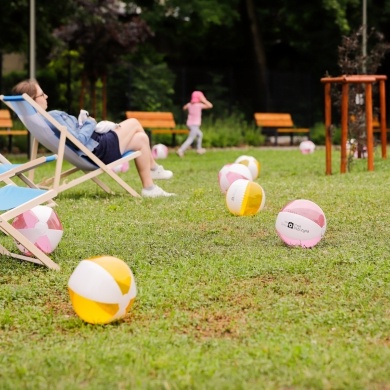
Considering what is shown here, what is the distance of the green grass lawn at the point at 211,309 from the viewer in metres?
3.84

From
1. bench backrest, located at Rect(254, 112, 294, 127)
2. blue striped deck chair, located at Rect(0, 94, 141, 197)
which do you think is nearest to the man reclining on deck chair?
blue striped deck chair, located at Rect(0, 94, 141, 197)

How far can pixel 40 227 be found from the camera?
636 cm

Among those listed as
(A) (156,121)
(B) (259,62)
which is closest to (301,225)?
(A) (156,121)

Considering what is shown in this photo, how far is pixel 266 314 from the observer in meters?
4.82

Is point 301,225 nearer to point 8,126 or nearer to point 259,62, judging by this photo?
point 8,126

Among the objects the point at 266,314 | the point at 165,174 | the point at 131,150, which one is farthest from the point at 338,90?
the point at 266,314

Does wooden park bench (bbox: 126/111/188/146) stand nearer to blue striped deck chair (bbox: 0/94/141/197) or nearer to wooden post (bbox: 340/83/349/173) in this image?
wooden post (bbox: 340/83/349/173)

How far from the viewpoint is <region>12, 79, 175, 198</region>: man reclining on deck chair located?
9.59 metres

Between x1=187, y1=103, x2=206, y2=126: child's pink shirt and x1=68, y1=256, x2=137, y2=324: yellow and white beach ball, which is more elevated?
x1=187, y1=103, x2=206, y2=126: child's pink shirt

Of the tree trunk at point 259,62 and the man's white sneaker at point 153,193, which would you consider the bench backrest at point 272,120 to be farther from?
the man's white sneaker at point 153,193

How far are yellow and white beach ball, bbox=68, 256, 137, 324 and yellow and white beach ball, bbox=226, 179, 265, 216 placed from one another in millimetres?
3604

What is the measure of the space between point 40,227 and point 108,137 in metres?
3.80

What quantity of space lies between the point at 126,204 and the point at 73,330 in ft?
16.2

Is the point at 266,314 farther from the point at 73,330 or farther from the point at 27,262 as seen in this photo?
the point at 27,262
